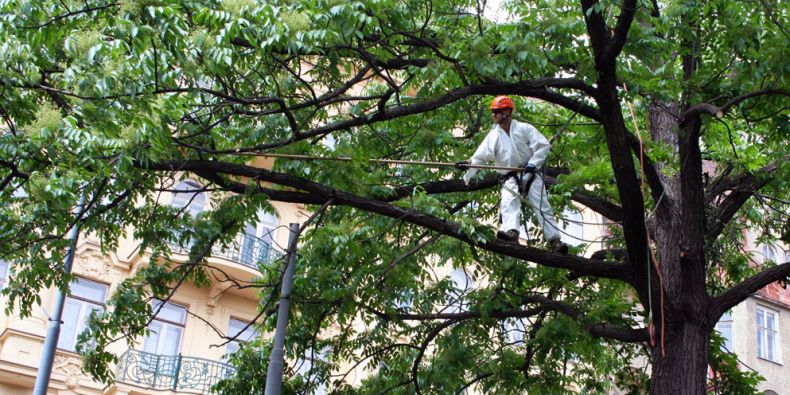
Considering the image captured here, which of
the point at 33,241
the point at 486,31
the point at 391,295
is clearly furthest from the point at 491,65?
the point at 33,241

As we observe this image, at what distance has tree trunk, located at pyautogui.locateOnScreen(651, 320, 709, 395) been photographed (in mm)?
11219

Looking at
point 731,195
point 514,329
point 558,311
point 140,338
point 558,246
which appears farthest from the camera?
point 140,338

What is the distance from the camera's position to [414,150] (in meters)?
14.1

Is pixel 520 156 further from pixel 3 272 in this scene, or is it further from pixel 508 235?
pixel 3 272

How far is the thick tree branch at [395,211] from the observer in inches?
424

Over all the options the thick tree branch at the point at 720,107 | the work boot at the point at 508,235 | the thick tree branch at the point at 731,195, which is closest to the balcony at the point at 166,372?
the thick tree branch at the point at 731,195

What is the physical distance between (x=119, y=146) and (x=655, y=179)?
561 cm

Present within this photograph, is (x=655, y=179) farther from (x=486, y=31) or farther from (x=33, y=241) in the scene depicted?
(x=33, y=241)

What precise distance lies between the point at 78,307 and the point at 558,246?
13.4 m

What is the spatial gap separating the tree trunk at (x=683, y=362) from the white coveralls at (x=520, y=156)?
5.52 ft

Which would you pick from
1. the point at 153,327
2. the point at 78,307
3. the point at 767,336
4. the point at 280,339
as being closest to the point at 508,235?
the point at 280,339

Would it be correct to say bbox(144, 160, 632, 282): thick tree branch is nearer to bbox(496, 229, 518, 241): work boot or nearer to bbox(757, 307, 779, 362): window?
bbox(496, 229, 518, 241): work boot

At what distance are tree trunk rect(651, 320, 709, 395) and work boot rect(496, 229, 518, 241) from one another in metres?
2.04

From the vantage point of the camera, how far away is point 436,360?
14359mm
